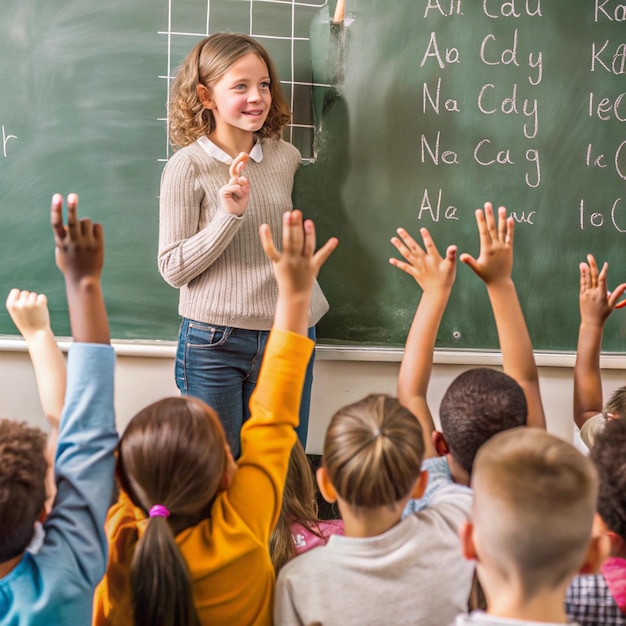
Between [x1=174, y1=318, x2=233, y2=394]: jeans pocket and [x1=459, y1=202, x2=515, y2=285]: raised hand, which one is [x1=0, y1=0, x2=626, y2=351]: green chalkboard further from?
[x1=459, y1=202, x2=515, y2=285]: raised hand

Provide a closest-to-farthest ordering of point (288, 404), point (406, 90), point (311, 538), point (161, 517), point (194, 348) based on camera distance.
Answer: point (161, 517) → point (288, 404) → point (311, 538) → point (194, 348) → point (406, 90)

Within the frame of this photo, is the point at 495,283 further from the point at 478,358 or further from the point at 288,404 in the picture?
the point at 478,358

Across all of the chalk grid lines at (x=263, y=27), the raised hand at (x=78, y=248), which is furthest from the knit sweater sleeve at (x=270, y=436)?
the chalk grid lines at (x=263, y=27)

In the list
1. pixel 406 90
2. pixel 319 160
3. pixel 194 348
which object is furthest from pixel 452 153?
pixel 194 348

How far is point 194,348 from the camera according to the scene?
7.95 feet

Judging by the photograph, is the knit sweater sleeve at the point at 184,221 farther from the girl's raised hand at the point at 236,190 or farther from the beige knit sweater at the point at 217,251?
the girl's raised hand at the point at 236,190

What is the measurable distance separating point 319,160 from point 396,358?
764 mm

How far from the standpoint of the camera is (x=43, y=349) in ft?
4.97

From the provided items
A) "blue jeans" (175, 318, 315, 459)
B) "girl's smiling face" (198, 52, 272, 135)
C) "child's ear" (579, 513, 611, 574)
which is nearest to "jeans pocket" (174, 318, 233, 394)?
"blue jeans" (175, 318, 315, 459)

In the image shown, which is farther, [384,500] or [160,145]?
[160,145]

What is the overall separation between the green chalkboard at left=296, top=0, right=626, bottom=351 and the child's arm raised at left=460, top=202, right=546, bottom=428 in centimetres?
82

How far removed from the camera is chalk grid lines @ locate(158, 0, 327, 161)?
255cm

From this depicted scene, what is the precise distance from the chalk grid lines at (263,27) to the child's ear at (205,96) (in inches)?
9.8

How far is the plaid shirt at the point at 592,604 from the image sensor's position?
3.88 ft
